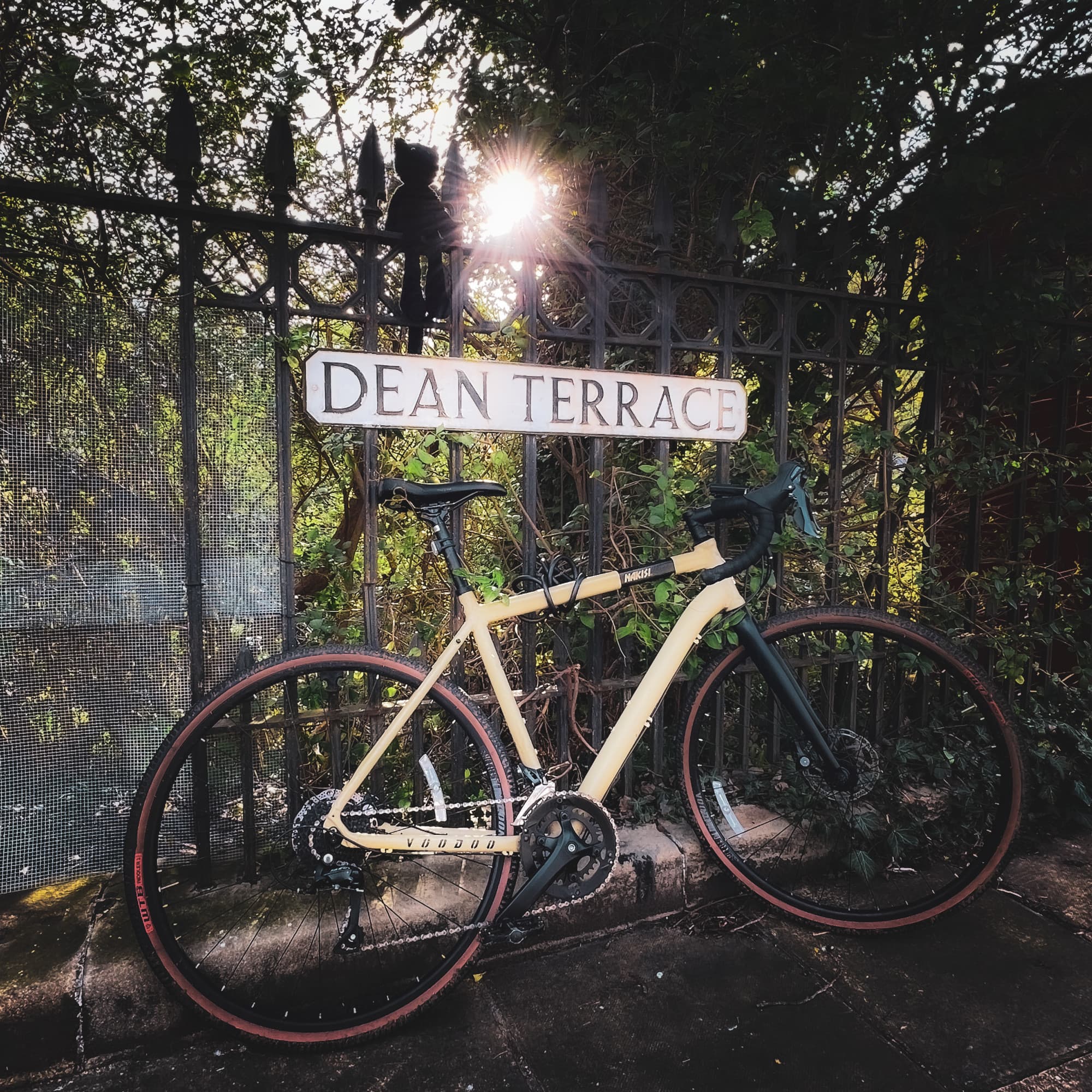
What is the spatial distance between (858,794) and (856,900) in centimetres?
52

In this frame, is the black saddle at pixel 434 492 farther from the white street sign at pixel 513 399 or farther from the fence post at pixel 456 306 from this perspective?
the white street sign at pixel 513 399

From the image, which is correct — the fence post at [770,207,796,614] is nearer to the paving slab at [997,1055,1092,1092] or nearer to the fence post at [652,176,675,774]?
the fence post at [652,176,675,774]

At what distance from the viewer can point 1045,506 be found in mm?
3207

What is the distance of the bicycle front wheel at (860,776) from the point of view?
2193mm

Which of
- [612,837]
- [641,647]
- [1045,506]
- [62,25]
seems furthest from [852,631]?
[62,25]

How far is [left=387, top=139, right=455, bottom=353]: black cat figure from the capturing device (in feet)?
6.89

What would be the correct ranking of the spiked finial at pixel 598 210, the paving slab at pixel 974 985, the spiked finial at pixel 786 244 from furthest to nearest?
the spiked finial at pixel 786 244 → the spiked finial at pixel 598 210 → the paving slab at pixel 974 985

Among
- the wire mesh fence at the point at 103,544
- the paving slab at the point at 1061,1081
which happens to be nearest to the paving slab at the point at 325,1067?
the wire mesh fence at the point at 103,544

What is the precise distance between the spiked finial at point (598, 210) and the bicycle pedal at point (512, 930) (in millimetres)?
2228

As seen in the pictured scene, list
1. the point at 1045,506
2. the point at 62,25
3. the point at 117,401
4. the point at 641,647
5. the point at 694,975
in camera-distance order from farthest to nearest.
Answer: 1. the point at 1045,506
2. the point at 641,647
3. the point at 62,25
4. the point at 694,975
5. the point at 117,401

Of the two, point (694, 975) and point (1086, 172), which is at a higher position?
point (1086, 172)

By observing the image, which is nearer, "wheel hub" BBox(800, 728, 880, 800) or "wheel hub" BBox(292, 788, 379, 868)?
"wheel hub" BBox(292, 788, 379, 868)

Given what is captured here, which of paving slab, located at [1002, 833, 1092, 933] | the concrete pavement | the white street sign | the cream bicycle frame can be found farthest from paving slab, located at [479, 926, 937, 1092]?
the white street sign

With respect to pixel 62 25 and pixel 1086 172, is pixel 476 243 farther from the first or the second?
pixel 1086 172
